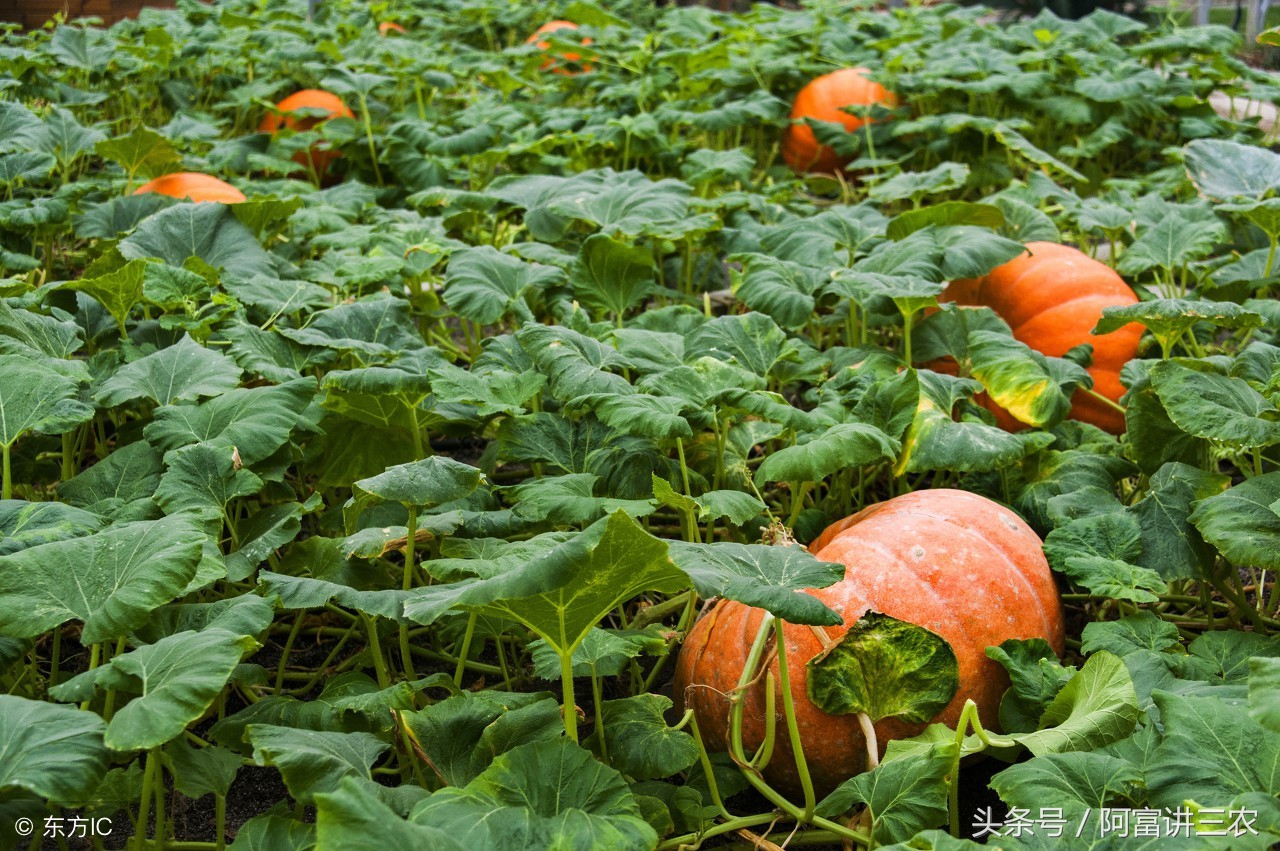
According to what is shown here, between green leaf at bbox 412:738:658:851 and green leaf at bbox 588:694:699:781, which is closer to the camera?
green leaf at bbox 412:738:658:851

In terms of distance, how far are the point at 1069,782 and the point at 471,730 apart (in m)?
0.80

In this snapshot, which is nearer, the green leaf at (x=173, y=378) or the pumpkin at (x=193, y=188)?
the green leaf at (x=173, y=378)

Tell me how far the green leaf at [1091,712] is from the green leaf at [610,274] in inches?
59.8

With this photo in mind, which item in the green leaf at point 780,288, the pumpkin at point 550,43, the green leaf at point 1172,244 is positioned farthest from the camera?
the pumpkin at point 550,43

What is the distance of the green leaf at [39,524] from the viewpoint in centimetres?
172

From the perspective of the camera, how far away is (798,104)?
5203mm

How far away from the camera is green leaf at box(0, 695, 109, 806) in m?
1.29

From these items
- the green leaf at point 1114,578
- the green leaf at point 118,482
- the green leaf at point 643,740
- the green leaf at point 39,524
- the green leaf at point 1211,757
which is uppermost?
the green leaf at point 39,524

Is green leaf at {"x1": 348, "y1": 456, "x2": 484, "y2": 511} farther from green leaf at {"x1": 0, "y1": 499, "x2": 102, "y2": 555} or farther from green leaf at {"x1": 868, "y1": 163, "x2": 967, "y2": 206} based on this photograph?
green leaf at {"x1": 868, "y1": 163, "x2": 967, "y2": 206}

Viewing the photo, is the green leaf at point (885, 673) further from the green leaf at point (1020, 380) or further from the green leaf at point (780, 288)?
the green leaf at point (780, 288)

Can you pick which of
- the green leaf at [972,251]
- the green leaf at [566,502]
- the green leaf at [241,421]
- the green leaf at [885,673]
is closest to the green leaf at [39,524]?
the green leaf at [241,421]

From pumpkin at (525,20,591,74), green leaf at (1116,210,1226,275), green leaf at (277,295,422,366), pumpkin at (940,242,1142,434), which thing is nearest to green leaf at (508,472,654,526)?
green leaf at (277,295,422,366)

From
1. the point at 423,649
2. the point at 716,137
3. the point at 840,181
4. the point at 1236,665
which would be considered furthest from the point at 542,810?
the point at 716,137

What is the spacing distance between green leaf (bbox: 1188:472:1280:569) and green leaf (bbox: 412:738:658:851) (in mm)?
1065
